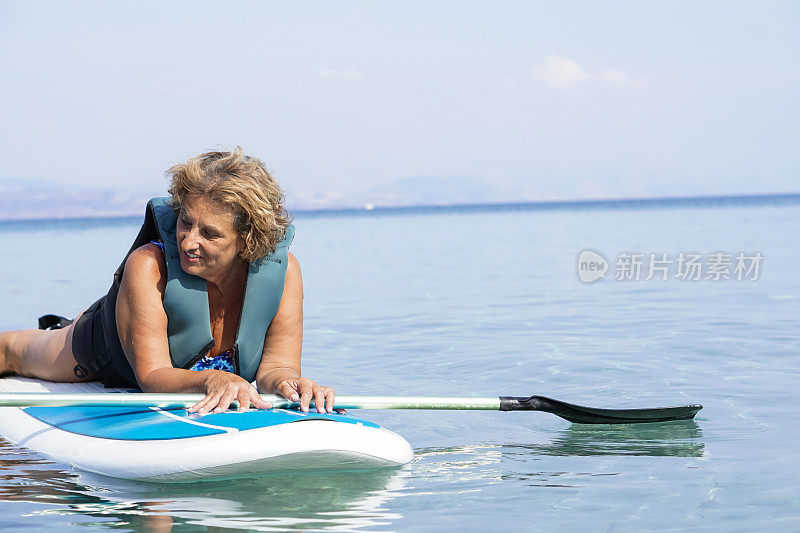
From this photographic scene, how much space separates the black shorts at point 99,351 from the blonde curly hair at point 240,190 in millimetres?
729

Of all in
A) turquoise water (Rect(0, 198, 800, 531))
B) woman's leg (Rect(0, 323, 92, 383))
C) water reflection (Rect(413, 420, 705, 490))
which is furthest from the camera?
woman's leg (Rect(0, 323, 92, 383))

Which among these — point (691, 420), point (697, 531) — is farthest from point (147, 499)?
point (691, 420)

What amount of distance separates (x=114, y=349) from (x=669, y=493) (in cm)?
232

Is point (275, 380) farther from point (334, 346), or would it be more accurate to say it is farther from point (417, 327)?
point (417, 327)

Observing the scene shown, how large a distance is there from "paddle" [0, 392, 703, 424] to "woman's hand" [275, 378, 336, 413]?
0.12 feet

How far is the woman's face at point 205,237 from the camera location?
3412 mm

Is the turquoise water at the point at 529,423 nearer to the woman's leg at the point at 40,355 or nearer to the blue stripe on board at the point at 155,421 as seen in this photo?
the blue stripe on board at the point at 155,421

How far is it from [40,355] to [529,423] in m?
2.44

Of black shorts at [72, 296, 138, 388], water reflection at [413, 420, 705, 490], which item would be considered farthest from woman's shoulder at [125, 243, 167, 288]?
→ water reflection at [413, 420, 705, 490]

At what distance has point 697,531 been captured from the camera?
10.2 ft

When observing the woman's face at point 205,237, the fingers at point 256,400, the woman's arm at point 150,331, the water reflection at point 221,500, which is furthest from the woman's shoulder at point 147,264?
the water reflection at point 221,500

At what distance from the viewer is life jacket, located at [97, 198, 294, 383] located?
142 inches

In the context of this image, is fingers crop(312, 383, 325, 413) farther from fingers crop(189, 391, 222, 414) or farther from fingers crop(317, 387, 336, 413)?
fingers crop(189, 391, 222, 414)

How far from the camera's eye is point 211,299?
12.5 feet
